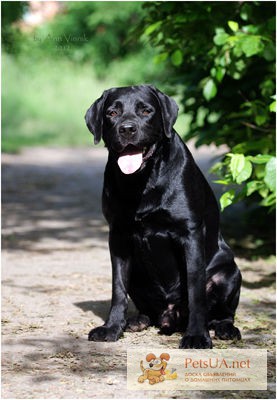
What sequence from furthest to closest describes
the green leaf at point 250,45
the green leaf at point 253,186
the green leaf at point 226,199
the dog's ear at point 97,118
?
the green leaf at point 250,45 → the green leaf at point 253,186 → the green leaf at point 226,199 → the dog's ear at point 97,118

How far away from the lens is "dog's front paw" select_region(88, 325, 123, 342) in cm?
475

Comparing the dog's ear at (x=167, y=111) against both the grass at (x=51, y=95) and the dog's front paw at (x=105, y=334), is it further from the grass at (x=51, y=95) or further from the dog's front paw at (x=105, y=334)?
the grass at (x=51, y=95)

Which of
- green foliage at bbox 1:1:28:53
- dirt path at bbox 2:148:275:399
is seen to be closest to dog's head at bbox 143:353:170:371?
dirt path at bbox 2:148:275:399

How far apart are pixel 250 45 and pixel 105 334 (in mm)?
2471

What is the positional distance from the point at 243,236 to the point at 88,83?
18656 mm

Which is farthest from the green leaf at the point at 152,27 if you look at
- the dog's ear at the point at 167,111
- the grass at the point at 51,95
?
the grass at the point at 51,95

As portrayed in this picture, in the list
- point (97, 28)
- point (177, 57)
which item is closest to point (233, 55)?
point (177, 57)

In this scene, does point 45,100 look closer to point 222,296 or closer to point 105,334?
point 222,296

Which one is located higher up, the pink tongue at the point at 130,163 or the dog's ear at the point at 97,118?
the dog's ear at the point at 97,118

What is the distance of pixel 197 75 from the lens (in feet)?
27.3

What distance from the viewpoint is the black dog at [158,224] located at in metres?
4.66

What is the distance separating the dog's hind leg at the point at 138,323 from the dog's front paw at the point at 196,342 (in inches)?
17.9

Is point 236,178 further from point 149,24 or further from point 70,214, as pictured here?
point 70,214

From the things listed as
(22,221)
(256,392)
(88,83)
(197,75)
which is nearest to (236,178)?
(256,392)
